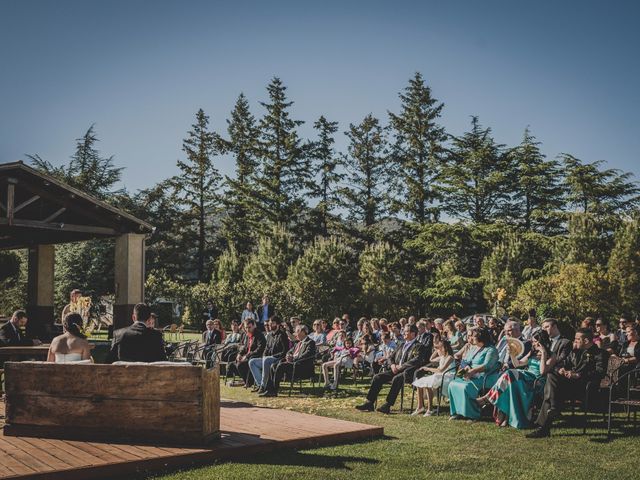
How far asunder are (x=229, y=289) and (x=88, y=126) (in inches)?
658

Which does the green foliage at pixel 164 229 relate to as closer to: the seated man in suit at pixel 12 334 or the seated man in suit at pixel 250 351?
the seated man in suit at pixel 250 351

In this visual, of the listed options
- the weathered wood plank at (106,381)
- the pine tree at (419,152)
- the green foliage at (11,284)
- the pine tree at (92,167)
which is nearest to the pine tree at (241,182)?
the pine tree at (92,167)

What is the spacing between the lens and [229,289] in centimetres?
3284

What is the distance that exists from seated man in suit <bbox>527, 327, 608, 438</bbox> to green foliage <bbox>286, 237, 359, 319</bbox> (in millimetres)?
21659

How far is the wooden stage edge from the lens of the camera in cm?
487

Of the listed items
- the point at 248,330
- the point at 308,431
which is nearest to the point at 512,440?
the point at 308,431

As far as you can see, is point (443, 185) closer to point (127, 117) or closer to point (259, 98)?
point (259, 98)

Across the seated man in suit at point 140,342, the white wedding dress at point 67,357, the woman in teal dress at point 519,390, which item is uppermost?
the seated man in suit at point 140,342

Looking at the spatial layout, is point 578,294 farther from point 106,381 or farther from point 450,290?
point 106,381

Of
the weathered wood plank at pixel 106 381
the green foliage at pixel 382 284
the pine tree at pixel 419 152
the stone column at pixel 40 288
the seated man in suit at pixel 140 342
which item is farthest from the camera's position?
the pine tree at pixel 419 152

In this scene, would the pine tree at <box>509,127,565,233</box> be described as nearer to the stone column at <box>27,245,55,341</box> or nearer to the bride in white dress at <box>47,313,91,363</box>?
the stone column at <box>27,245,55,341</box>

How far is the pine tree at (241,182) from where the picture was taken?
142 feet

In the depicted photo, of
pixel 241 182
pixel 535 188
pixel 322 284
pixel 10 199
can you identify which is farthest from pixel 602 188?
pixel 10 199

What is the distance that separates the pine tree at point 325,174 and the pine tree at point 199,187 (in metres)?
8.27
